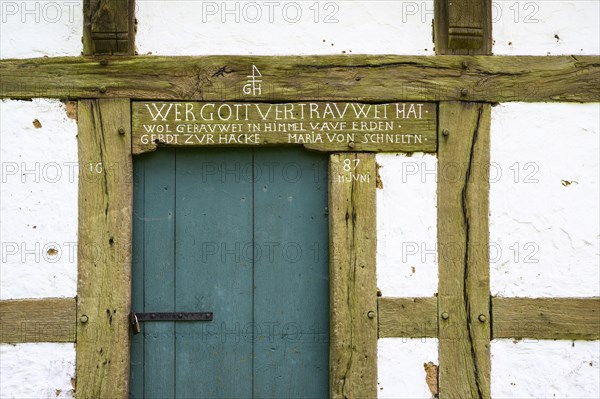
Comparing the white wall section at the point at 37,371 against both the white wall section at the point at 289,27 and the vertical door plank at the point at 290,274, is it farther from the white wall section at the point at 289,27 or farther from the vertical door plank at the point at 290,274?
the white wall section at the point at 289,27

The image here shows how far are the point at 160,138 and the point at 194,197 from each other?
1.16 ft

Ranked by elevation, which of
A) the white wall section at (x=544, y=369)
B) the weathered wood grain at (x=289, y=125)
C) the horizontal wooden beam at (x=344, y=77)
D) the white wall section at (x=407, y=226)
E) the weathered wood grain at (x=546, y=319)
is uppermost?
the horizontal wooden beam at (x=344, y=77)

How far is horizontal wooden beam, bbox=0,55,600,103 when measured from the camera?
3.55 meters

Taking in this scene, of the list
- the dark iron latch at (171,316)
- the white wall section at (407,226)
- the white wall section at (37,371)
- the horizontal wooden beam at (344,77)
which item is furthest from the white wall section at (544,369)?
the white wall section at (37,371)

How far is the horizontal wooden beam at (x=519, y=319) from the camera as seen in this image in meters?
3.49

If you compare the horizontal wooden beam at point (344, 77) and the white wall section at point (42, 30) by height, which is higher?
the white wall section at point (42, 30)

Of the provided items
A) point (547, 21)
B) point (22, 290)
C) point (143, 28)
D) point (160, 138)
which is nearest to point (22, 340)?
point (22, 290)

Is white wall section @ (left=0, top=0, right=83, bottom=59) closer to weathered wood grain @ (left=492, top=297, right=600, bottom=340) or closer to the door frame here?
the door frame

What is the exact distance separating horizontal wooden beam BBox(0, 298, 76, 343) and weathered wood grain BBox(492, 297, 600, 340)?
2.16 metres

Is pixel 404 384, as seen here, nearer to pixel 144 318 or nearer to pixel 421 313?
pixel 421 313

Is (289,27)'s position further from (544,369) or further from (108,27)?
(544,369)

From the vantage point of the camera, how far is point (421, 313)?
3.49 m

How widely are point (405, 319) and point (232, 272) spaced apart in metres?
0.93

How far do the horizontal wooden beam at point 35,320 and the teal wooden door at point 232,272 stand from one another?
340 mm
